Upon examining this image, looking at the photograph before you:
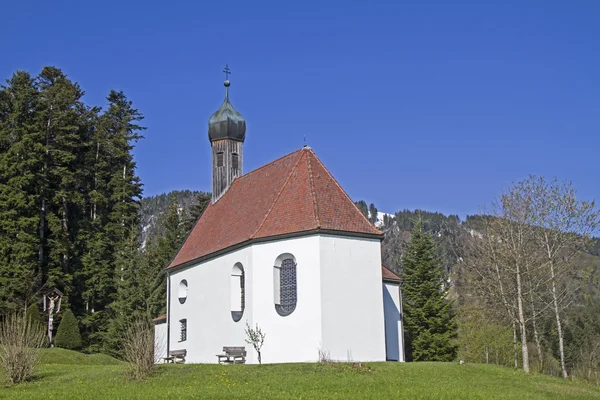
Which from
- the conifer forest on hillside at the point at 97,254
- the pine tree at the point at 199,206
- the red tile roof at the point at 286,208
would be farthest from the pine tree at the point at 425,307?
the pine tree at the point at 199,206

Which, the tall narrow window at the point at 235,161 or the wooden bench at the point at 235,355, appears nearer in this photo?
the wooden bench at the point at 235,355

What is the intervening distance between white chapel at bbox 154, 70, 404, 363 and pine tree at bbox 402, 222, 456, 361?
27.8 ft

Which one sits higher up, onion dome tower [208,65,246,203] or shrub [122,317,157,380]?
onion dome tower [208,65,246,203]

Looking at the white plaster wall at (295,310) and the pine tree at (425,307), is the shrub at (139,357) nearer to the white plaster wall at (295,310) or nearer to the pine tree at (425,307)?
the white plaster wall at (295,310)

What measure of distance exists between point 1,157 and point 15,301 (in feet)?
29.4

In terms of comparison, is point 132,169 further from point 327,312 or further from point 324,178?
point 327,312

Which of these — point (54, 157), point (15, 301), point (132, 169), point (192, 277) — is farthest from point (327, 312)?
point (132, 169)

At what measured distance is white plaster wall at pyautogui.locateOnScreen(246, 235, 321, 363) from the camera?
23.3m

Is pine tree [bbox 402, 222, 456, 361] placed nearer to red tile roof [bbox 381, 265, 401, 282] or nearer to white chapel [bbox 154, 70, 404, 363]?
red tile roof [bbox 381, 265, 401, 282]

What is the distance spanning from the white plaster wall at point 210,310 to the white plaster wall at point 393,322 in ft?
22.4

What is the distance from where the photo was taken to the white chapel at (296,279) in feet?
77.3

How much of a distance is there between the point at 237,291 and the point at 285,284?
2.90 m

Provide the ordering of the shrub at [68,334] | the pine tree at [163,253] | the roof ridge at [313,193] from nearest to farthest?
1. the roof ridge at [313,193]
2. the shrub at [68,334]
3. the pine tree at [163,253]

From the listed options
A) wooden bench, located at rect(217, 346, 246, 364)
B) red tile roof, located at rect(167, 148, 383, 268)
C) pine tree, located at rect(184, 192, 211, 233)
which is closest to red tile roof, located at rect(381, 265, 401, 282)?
red tile roof, located at rect(167, 148, 383, 268)
